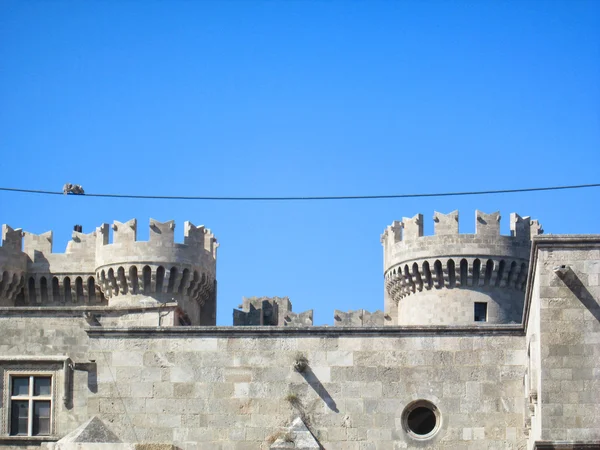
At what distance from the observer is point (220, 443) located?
36.8m

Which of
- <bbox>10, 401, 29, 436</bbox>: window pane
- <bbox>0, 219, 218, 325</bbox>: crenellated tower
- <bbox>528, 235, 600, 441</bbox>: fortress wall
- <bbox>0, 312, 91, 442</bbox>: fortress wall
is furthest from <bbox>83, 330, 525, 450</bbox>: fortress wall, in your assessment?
<bbox>0, 219, 218, 325</bbox>: crenellated tower

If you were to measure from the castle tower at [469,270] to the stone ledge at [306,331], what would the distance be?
56.8ft

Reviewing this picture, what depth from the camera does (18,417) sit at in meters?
38.2

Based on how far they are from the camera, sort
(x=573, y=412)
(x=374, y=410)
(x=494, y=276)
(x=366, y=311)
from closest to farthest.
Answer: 1. (x=573, y=412)
2. (x=374, y=410)
3. (x=494, y=276)
4. (x=366, y=311)

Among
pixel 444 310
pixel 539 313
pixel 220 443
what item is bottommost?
pixel 220 443

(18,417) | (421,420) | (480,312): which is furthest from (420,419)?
(480,312)

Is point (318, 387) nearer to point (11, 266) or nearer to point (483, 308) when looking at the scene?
point (483, 308)

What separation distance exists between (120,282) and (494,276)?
1297 cm

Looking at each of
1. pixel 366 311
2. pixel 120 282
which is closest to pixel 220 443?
→ pixel 120 282

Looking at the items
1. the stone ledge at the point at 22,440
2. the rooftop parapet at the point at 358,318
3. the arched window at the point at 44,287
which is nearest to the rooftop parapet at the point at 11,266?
the arched window at the point at 44,287

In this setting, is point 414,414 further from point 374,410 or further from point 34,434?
point 34,434

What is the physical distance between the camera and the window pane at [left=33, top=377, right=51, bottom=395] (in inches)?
1506

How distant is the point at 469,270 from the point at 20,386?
20.7 metres

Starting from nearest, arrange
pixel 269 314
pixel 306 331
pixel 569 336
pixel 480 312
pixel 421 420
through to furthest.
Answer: pixel 569 336 < pixel 421 420 < pixel 306 331 < pixel 480 312 < pixel 269 314
